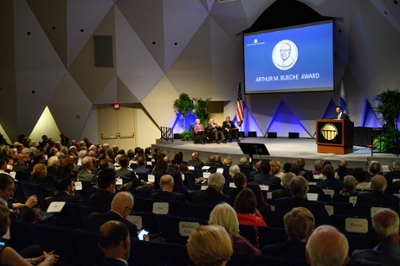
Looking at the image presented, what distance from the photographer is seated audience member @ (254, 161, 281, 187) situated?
6004 millimetres

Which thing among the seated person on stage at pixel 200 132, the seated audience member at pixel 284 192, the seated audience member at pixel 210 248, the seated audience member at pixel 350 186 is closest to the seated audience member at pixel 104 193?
the seated audience member at pixel 284 192

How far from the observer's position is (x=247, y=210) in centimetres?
357

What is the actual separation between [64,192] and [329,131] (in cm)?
805

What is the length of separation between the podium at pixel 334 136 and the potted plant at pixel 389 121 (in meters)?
0.78

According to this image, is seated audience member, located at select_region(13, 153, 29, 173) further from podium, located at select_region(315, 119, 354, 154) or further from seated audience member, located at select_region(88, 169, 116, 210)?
podium, located at select_region(315, 119, 354, 154)

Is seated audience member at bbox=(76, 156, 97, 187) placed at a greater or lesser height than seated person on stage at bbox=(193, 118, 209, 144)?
lesser

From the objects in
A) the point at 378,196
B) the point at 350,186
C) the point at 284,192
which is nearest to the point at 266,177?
the point at 284,192

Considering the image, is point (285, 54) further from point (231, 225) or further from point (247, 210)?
point (231, 225)

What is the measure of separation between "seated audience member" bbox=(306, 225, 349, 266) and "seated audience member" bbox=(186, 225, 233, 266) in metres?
0.43

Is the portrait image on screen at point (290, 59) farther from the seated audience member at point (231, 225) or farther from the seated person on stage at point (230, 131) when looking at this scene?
the seated audience member at point (231, 225)

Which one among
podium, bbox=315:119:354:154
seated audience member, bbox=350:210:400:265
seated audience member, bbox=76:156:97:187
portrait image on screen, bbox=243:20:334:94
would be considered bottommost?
seated audience member, bbox=350:210:400:265

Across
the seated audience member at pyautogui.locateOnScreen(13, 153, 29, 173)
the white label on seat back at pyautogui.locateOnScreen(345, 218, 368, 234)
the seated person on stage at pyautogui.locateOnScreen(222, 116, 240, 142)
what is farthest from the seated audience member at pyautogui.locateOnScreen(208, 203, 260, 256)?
the seated person on stage at pyautogui.locateOnScreen(222, 116, 240, 142)

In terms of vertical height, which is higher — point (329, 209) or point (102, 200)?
point (102, 200)

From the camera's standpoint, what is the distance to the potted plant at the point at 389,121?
35.2ft
